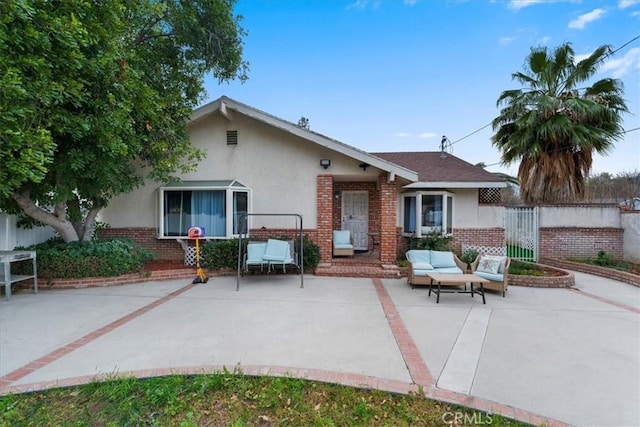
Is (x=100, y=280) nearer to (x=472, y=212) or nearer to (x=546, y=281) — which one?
(x=546, y=281)

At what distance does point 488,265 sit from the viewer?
6844 mm

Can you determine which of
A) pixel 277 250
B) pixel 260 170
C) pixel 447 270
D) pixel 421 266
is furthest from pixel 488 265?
pixel 260 170

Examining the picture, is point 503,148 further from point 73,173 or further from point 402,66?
point 73,173

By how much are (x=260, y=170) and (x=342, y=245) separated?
12.1ft

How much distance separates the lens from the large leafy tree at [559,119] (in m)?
10.5

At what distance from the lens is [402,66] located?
39.3 ft

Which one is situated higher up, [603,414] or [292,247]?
[292,247]

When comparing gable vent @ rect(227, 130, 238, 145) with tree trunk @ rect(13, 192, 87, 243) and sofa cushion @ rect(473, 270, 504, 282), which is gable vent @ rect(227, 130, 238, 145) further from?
sofa cushion @ rect(473, 270, 504, 282)

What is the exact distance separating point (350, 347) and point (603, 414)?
2.49m

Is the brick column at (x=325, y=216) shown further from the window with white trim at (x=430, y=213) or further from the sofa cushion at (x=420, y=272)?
the window with white trim at (x=430, y=213)

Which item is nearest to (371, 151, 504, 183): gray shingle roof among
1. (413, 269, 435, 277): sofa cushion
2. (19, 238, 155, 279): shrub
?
(413, 269, 435, 277): sofa cushion

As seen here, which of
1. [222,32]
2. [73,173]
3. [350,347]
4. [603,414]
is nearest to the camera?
[603,414]

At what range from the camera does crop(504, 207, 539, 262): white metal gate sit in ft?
33.9

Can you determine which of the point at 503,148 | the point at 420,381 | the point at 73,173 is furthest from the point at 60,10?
the point at 503,148
